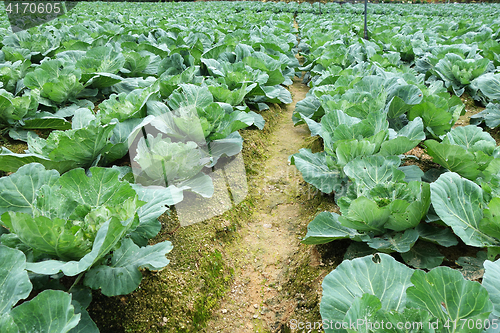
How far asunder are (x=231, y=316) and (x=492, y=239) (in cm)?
160

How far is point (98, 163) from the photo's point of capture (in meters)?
2.77

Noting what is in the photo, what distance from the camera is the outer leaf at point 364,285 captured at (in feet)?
4.95

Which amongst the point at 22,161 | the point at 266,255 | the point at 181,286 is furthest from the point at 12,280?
the point at 266,255

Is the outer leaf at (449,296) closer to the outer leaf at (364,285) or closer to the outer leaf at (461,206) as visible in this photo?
the outer leaf at (364,285)

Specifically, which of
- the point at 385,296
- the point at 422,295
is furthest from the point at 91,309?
the point at 422,295

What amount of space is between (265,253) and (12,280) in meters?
1.81

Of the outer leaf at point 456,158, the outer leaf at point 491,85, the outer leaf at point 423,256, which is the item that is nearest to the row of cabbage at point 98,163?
the outer leaf at point 423,256

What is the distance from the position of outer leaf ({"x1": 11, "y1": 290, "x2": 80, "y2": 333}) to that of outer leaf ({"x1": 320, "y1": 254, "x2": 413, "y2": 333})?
3.51 ft

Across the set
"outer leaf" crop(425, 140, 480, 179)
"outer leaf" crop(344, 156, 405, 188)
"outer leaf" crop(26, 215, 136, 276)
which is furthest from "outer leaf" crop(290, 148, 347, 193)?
"outer leaf" crop(26, 215, 136, 276)

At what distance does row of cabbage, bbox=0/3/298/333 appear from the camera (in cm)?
147

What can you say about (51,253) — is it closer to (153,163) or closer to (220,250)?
(153,163)

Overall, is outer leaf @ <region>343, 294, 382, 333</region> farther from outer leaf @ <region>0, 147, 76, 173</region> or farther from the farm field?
outer leaf @ <region>0, 147, 76, 173</region>

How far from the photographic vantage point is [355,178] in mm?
2271

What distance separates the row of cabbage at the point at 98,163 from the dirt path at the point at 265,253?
0.66 meters
